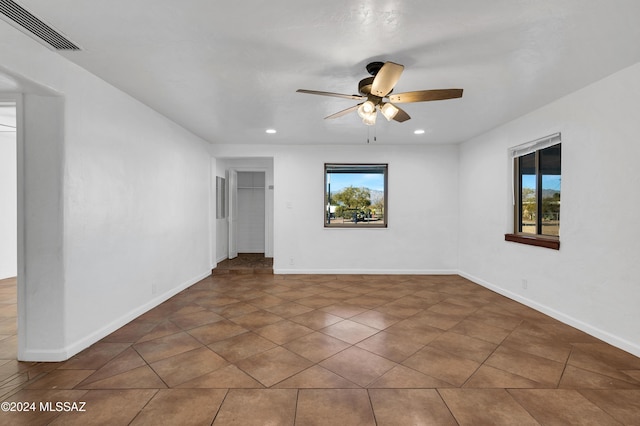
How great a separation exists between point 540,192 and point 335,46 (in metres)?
3.41

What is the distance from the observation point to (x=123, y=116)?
3.25 meters

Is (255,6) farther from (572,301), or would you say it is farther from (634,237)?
(572,301)

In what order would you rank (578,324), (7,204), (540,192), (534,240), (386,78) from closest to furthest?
(386,78)
(578,324)
(534,240)
(540,192)
(7,204)

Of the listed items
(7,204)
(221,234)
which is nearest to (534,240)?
(221,234)

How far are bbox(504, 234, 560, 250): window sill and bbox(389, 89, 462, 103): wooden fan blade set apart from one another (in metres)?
2.28

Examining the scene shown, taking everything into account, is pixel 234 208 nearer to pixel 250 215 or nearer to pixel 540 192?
pixel 250 215

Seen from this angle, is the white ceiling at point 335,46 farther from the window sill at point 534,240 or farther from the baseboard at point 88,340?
the baseboard at point 88,340

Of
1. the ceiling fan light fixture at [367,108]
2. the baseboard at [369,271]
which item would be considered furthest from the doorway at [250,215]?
the ceiling fan light fixture at [367,108]

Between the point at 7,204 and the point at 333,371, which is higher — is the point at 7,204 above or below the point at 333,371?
above

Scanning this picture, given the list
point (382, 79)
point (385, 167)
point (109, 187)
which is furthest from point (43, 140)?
point (385, 167)

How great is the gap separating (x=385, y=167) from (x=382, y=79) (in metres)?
3.67

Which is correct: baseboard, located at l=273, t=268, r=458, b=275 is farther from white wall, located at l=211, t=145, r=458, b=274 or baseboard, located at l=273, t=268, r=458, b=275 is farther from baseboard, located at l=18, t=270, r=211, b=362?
baseboard, located at l=18, t=270, r=211, b=362

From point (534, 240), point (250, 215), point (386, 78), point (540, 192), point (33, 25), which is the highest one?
point (33, 25)

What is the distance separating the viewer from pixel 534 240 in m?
3.82
